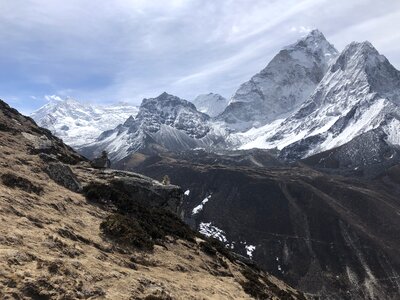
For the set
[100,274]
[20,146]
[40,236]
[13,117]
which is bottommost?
[100,274]

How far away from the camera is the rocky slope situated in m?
19.8

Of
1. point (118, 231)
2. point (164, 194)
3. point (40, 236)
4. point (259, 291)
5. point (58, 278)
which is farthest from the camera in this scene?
point (164, 194)

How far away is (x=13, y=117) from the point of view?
2606 inches

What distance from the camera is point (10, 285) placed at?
17266 mm

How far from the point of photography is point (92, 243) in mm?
27422

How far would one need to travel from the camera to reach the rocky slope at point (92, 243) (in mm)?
19766

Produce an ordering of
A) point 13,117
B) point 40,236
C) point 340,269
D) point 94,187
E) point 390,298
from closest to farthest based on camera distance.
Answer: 1. point 40,236
2. point 94,187
3. point 13,117
4. point 390,298
5. point 340,269

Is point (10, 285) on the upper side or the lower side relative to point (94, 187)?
lower

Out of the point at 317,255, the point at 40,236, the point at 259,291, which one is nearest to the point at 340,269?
the point at 317,255

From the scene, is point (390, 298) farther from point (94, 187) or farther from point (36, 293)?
point (36, 293)

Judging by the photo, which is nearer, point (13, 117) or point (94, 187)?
point (94, 187)

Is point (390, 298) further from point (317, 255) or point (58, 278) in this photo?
point (58, 278)

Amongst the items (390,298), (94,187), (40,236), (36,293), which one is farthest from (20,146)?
(390,298)

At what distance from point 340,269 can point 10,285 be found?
171452mm
